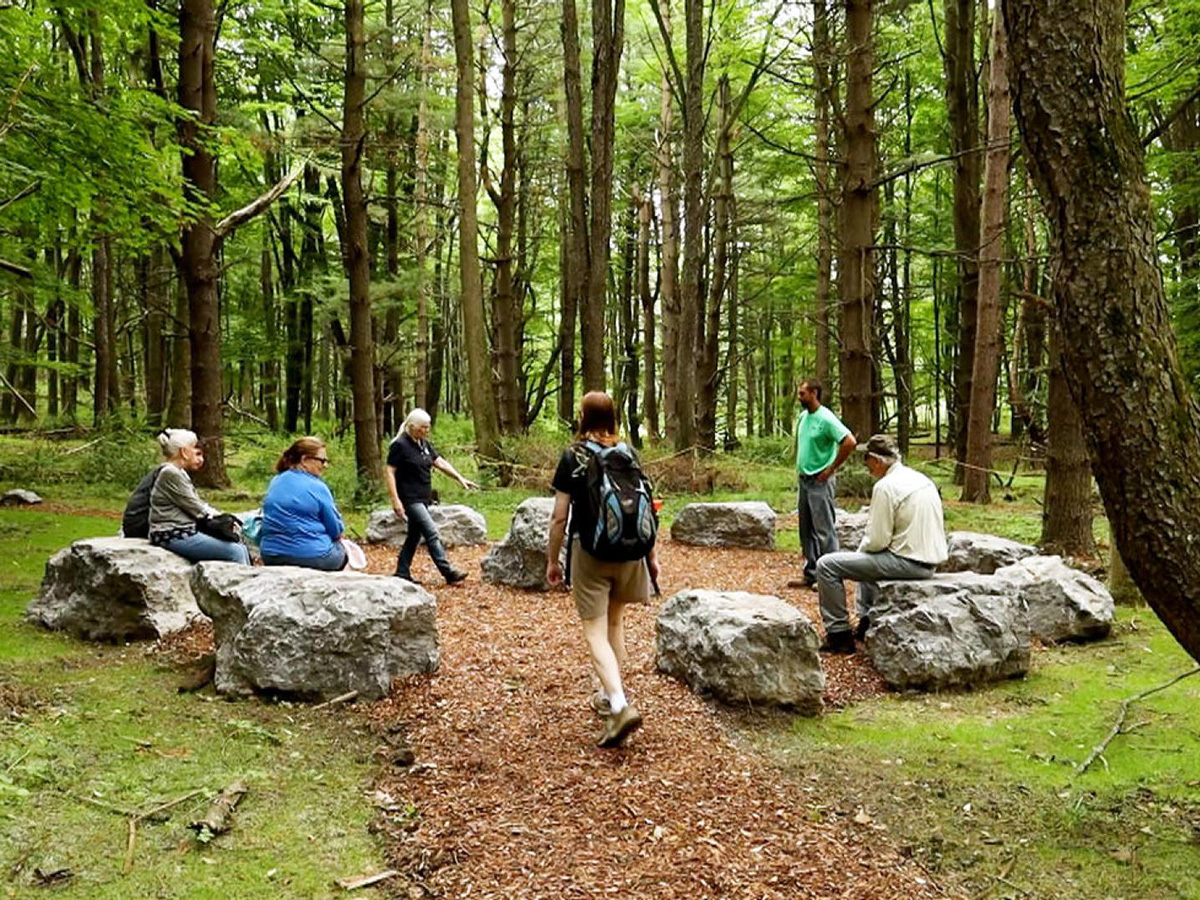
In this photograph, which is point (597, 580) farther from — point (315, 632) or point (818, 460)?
point (818, 460)

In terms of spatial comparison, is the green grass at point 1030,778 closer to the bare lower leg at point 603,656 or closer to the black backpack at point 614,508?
the bare lower leg at point 603,656

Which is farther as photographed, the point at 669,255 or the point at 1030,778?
the point at 669,255

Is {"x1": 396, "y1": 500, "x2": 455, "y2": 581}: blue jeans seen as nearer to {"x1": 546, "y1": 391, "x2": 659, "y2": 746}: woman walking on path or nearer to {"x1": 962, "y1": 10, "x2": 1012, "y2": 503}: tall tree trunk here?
{"x1": 546, "y1": 391, "x2": 659, "y2": 746}: woman walking on path

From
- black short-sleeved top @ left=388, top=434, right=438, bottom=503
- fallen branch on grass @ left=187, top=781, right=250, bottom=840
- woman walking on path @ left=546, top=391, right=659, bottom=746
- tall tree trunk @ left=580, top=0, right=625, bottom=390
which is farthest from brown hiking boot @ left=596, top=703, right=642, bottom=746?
tall tree trunk @ left=580, top=0, right=625, bottom=390

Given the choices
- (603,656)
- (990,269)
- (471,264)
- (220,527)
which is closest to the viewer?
(603,656)

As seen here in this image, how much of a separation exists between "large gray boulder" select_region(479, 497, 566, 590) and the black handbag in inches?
100

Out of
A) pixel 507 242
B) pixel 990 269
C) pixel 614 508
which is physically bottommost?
pixel 614 508

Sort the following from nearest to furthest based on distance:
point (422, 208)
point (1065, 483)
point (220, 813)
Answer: point (220, 813) < point (1065, 483) < point (422, 208)

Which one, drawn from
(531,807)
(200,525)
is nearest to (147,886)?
(531,807)

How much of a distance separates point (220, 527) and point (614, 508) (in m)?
3.84

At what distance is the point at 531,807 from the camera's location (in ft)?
12.2

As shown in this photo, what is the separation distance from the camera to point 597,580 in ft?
14.6

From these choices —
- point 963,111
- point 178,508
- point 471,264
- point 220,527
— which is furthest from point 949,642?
point 963,111

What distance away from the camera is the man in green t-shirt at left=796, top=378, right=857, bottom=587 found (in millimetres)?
7578
